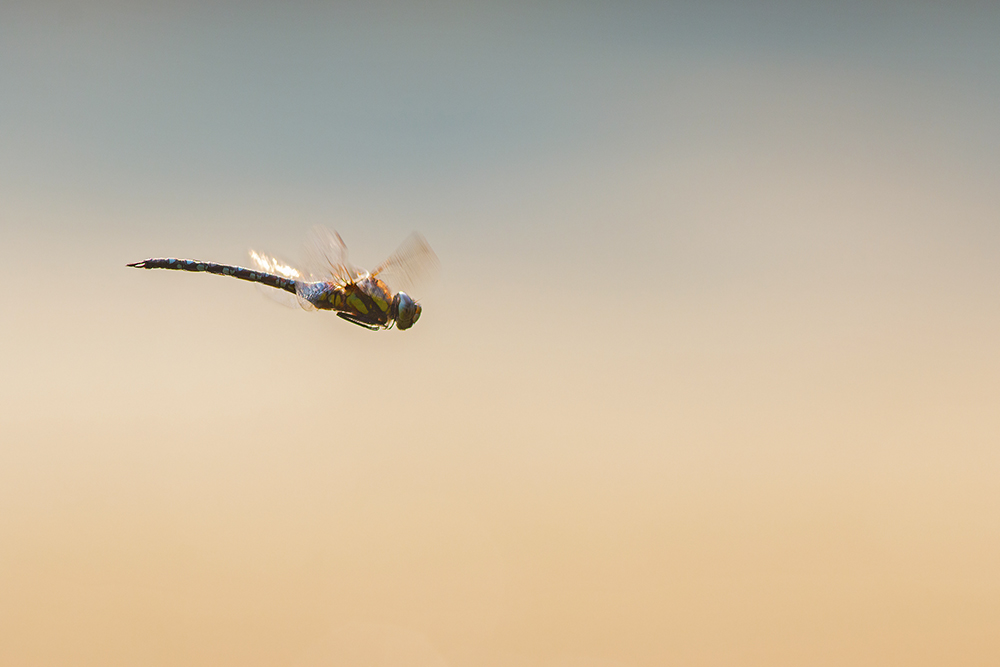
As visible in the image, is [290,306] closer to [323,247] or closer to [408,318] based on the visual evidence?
[323,247]

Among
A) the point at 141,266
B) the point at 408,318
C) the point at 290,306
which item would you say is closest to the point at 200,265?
the point at 141,266

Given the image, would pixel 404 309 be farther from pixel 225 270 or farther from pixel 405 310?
pixel 225 270

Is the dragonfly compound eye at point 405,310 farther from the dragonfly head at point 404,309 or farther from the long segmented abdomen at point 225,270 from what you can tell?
the long segmented abdomen at point 225,270

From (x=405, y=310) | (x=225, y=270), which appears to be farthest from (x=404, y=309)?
(x=225, y=270)

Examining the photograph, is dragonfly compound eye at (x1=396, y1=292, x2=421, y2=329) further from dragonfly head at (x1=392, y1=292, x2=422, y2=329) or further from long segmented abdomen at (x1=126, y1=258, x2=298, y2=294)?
long segmented abdomen at (x1=126, y1=258, x2=298, y2=294)

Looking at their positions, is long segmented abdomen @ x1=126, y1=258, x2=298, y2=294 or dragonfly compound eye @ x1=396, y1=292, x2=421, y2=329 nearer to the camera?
dragonfly compound eye @ x1=396, y1=292, x2=421, y2=329

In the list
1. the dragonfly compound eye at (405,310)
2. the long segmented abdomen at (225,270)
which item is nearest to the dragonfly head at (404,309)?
the dragonfly compound eye at (405,310)

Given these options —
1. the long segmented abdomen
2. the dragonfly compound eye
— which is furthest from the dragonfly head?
the long segmented abdomen
